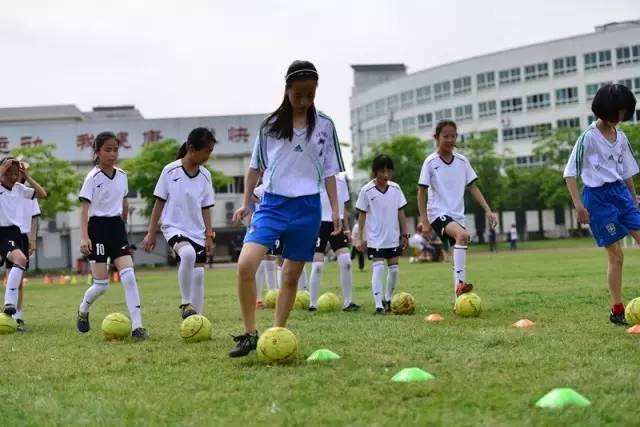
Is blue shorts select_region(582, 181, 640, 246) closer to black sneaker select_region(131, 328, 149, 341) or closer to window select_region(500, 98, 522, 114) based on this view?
black sneaker select_region(131, 328, 149, 341)

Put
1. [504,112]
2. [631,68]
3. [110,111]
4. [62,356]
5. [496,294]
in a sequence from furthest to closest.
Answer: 1. [110,111]
2. [504,112]
3. [631,68]
4. [496,294]
5. [62,356]

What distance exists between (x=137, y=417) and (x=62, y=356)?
308 cm

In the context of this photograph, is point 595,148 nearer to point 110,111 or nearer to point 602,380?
point 602,380

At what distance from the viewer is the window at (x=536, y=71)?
3182 inches

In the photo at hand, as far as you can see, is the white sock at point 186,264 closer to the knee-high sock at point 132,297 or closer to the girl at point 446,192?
the knee-high sock at point 132,297

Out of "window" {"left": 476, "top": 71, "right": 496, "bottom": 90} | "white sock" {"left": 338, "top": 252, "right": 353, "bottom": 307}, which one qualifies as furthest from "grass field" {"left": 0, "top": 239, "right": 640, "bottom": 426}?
"window" {"left": 476, "top": 71, "right": 496, "bottom": 90}

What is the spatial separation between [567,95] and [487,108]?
8.56 metres

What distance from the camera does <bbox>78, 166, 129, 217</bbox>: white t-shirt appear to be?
9.35 m

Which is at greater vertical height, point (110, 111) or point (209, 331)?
point (110, 111)

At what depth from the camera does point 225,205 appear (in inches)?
2783

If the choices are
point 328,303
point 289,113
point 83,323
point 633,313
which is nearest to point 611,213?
point 633,313

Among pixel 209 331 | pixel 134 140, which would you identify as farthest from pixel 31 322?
pixel 134 140

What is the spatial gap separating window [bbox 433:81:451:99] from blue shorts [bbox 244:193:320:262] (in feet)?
274

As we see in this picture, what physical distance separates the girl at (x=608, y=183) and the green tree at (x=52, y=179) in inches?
1715
